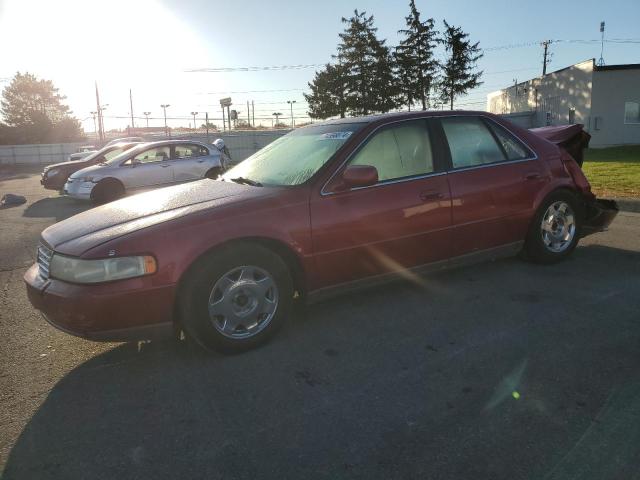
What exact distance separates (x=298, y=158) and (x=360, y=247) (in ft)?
3.03

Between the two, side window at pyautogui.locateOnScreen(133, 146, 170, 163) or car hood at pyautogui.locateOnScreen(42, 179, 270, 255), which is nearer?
car hood at pyautogui.locateOnScreen(42, 179, 270, 255)

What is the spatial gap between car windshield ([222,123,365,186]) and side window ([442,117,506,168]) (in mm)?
843

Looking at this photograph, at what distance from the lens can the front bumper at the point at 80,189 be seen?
38.6 ft

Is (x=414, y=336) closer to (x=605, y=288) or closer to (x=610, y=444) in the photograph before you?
(x=610, y=444)

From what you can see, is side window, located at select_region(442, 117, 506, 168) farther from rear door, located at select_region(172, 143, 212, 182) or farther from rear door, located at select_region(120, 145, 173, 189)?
rear door, located at select_region(120, 145, 173, 189)

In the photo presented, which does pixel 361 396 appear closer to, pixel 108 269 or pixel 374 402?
pixel 374 402

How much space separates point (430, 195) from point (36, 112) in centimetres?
6835

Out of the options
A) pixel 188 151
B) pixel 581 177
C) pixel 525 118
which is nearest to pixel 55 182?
pixel 188 151

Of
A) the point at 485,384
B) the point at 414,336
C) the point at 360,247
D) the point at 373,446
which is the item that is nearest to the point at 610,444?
the point at 485,384

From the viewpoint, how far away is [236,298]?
3291 millimetres

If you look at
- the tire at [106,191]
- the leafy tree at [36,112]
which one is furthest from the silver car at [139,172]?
the leafy tree at [36,112]

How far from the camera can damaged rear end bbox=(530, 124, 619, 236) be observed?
16.4ft

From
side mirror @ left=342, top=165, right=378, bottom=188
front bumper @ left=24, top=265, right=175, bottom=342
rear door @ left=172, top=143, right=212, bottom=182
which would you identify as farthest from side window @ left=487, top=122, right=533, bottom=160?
rear door @ left=172, top=143, right=212, bottom=182

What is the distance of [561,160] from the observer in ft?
16.0
